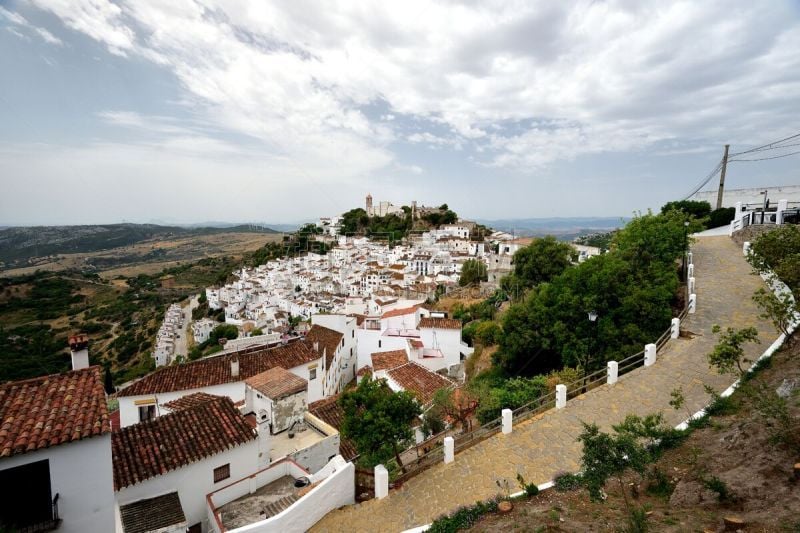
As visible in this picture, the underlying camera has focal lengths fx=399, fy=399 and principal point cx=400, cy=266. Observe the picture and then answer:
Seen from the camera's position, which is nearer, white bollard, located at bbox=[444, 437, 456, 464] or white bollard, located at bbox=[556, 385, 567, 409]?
white bollard, located at bbox=[444, 437, 456, 464]

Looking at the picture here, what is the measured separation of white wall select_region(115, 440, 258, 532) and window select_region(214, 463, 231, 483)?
70 millimetres

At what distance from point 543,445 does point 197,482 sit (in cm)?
827

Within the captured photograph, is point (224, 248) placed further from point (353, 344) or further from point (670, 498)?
point (670, 498)

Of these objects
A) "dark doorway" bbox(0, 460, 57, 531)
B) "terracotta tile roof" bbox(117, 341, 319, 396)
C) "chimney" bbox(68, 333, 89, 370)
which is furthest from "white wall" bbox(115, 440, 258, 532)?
"terracotta tile roof" bbox(117, 341, 319, 396)

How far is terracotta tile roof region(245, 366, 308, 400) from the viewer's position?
42.4 feet

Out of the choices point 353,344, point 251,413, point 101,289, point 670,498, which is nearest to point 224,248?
point 101,289

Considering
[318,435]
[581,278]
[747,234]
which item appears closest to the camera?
[318,435]

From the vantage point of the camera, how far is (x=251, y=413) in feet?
44.3

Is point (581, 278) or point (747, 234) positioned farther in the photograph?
point (747, 234)

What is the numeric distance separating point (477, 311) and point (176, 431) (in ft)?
86.2

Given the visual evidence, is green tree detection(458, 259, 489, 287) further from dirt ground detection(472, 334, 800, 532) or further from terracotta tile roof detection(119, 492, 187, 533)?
terracotta tile roof detection(119, 492, 187, 533)

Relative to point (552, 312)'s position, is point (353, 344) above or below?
below

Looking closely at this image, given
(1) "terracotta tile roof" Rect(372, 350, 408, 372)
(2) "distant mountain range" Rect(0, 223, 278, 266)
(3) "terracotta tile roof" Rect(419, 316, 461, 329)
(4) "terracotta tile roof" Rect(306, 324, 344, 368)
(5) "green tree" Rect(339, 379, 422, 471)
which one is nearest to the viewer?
(5) "green tree" Rect(339, 379, 422, 471)

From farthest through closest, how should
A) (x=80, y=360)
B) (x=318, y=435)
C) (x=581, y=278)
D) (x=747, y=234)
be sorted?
(x=747, y=234) → (x=581, y=278) → (x=318, y=435) → (x=80, y=360)
